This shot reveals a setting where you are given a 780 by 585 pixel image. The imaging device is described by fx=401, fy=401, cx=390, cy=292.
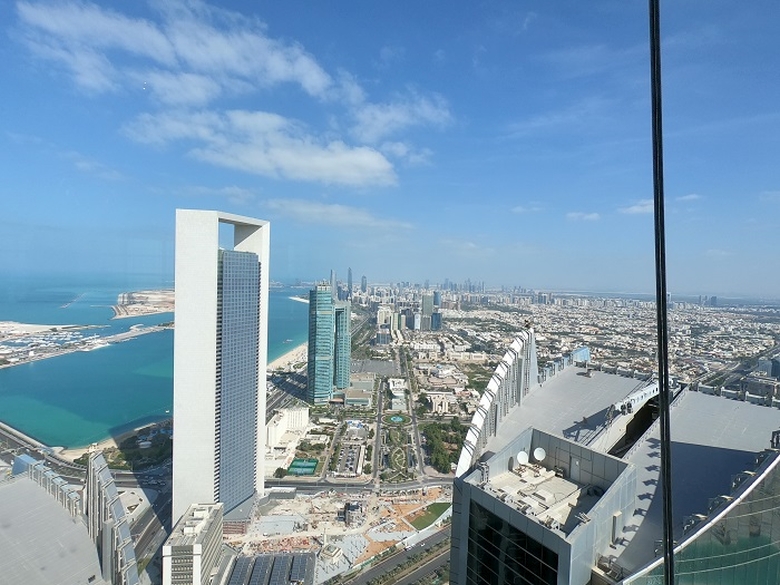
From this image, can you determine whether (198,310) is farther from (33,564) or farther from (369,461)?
(369,461)

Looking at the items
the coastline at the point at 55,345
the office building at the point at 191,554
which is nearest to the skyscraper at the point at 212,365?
the office building at the point at 191,554

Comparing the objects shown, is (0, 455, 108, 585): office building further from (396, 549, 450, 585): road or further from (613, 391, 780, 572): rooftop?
(613, 391, 780, 572): rooftop

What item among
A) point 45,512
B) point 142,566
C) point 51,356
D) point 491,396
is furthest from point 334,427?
point 51,356

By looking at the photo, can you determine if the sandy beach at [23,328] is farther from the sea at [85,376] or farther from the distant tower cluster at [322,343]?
the distant tower cluster at [322,343]

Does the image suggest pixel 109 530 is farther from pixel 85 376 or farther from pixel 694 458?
pixel 85 376

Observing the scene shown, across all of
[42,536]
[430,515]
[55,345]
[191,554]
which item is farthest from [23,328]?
[430,515]

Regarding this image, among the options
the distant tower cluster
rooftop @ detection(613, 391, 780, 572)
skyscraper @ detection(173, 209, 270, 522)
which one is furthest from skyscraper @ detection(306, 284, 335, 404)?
rooftop @ detection(613, 391, 780, 572)

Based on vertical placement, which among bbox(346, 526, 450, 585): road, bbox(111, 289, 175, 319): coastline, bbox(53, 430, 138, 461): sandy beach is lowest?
bbox(346, 526, 450, 585): road
